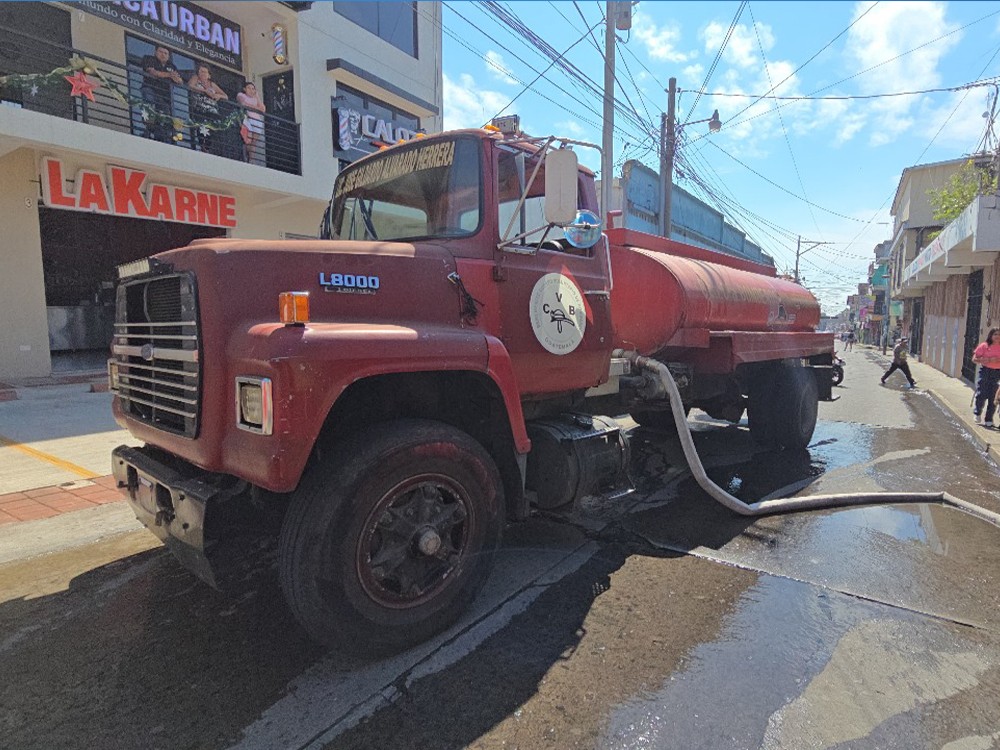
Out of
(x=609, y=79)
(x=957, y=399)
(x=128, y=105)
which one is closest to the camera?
(x=128, y=105)

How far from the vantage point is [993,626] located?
3156 mm

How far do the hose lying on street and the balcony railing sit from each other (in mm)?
9651

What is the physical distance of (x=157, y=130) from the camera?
422 inches

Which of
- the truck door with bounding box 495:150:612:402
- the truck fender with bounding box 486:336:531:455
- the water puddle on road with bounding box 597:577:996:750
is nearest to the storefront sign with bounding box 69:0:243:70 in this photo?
the truck door with bounding box 495:150:612:402

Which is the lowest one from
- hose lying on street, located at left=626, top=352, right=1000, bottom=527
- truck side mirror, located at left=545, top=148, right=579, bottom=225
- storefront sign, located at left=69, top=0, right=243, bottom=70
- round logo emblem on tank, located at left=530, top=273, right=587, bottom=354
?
hose lying on street, located at left=626, top=352, right=1000, bottom=527

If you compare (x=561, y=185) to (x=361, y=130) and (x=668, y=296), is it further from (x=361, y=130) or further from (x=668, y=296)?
(x=361, y=130)

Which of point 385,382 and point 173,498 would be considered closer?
point 173,498

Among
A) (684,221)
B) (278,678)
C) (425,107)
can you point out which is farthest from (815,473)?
(684,221)

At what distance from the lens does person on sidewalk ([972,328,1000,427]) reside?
9758mm

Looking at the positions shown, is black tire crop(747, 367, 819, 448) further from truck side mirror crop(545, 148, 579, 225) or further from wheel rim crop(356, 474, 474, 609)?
wheel rim crop(356, 474, 474, 609)

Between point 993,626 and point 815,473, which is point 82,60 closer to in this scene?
point 815,473

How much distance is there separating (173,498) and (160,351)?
738 millimetres

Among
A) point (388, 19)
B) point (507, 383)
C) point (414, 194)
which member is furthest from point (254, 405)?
point (388, 19)

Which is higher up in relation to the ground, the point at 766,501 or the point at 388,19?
the point at 388,19
